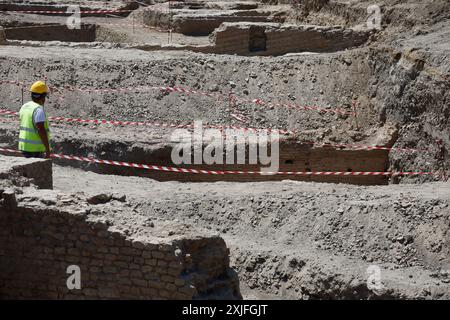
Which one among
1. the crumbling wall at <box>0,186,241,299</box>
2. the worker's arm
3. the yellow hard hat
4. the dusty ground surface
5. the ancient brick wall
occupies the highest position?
the yellow hard hat

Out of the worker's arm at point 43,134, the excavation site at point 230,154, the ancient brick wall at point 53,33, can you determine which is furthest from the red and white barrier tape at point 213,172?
the ancient brick wall at point 53,33

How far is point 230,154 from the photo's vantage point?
17031 mm

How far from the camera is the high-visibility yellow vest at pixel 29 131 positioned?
40.5ft

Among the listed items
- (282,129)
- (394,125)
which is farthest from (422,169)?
(282,129)

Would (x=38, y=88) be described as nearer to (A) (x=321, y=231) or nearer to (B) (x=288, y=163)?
(A) (x=321, y=231)

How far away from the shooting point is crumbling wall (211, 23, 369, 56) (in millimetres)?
22078

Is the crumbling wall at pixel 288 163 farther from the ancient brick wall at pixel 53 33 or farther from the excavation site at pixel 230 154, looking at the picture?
the ancient brick wall at pixel 53 33

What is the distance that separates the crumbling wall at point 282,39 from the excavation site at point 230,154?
0.15 feet

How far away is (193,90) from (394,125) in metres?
4.19

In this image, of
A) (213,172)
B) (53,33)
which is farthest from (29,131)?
(53,33)

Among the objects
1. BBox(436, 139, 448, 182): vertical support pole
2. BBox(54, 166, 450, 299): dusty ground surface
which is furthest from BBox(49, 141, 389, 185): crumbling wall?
BBox(54, 166, 450, 299): dusty ground surface

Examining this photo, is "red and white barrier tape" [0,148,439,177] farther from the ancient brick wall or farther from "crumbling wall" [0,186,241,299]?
the ancient brick wall

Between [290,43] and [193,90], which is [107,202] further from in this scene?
[290,43]

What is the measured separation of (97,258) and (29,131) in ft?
11.3
